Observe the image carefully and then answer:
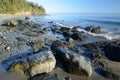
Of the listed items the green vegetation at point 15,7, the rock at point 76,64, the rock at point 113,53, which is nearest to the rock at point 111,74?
the rock at point 76,64

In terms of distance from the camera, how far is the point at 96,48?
43.5 feet

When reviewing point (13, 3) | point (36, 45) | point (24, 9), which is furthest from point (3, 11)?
point (36, 45)

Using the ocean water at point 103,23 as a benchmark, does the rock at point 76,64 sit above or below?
above

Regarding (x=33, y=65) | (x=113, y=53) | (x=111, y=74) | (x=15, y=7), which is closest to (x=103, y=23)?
(x=113, y=53)

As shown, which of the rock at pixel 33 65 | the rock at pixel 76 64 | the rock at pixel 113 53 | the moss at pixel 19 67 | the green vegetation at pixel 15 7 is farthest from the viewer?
the green vegetation at pixel 15 7

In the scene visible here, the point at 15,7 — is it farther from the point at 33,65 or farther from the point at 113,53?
the point at 33,65

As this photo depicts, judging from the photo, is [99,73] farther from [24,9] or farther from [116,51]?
[24,9]

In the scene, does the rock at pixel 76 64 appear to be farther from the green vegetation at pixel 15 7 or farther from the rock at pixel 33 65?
the green vegetation at pixel 15 7

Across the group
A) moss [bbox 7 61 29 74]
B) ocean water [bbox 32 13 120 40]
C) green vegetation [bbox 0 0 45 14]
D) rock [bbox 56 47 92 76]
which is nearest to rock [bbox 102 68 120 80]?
rock [bbox 56 47 92 76]

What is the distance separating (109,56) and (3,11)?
62931mm

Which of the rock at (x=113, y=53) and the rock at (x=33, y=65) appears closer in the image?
the rock at (x=33, y=65)

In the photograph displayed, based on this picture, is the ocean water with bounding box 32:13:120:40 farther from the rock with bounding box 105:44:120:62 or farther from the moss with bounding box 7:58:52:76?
the moss with bounding box 7:58:52:76

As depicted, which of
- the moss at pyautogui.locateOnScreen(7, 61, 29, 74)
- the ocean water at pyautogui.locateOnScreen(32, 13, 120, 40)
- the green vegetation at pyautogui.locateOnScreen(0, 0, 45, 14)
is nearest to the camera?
the moss at pyautogui.locateOnScreen(7, 61, 29, 74)

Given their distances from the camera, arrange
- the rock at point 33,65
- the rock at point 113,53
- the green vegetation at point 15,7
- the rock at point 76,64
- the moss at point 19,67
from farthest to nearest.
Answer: the green vegetation at point 15,7
the rock at point 113,53
the rock at point 76,64
the moss at point 19,67
the rock at point 33,65
